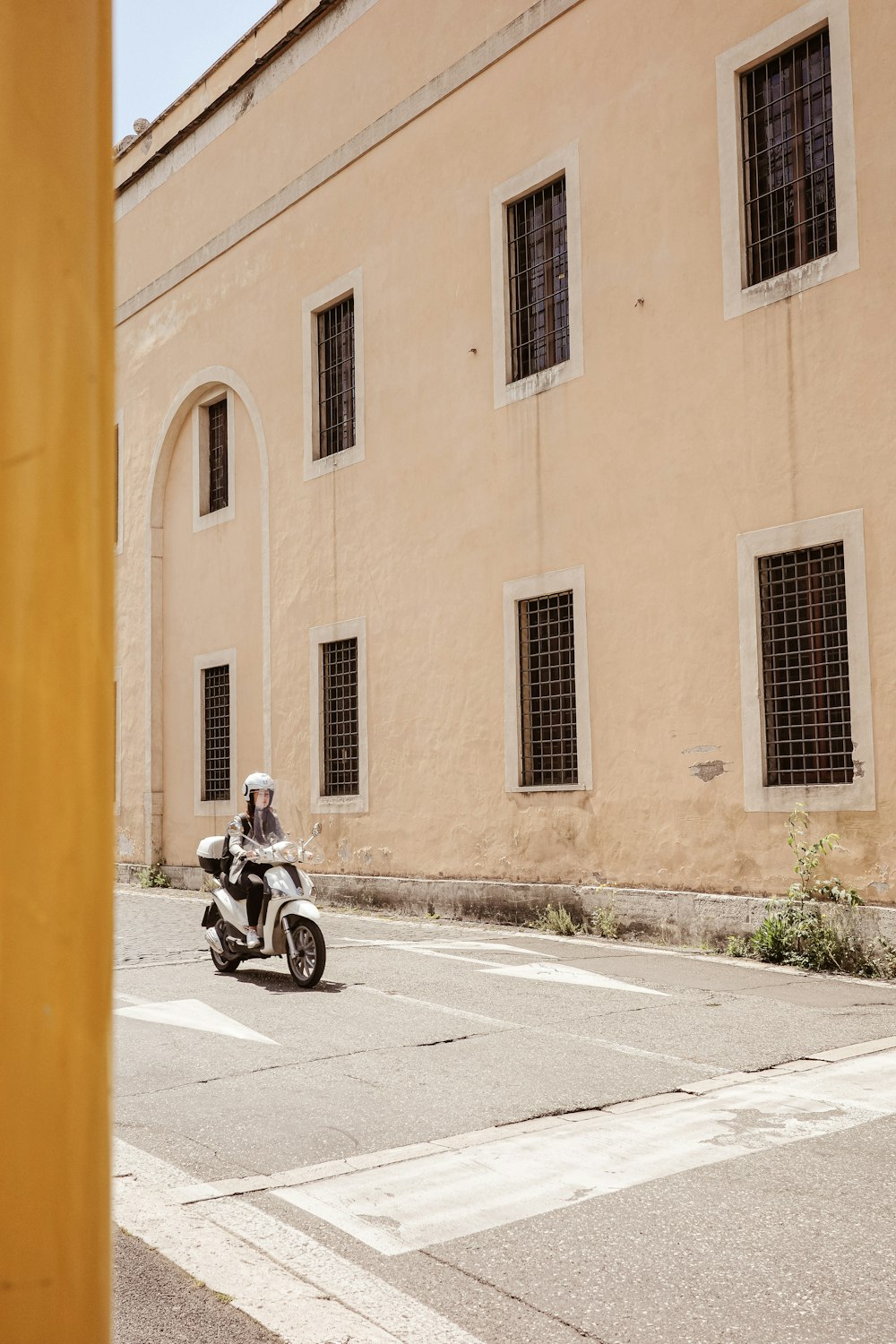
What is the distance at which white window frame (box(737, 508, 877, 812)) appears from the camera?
1098cm

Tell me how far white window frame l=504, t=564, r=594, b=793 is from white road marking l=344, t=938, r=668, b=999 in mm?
2271

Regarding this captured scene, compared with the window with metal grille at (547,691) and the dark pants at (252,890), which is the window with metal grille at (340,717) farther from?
the dark pants at (252,890)

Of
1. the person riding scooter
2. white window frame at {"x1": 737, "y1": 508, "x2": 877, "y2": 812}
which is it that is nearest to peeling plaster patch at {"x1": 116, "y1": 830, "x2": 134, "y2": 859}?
the person riding scooter

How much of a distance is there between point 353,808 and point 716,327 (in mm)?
7363

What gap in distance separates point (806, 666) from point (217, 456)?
38.5ft

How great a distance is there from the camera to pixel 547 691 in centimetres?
1438

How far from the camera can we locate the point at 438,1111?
19.8 feet

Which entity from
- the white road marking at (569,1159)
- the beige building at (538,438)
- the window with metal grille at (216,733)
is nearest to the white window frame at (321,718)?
the beige building at (538,438)

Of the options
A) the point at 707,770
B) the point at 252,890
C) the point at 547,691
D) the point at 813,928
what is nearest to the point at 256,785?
the point at 252,890

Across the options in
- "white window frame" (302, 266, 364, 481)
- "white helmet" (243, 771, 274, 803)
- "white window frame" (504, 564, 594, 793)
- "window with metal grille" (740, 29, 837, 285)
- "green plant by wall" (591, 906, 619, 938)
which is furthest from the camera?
"white window frame" (302, 266, 364, 481)

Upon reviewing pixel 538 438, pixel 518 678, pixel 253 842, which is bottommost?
pixel 253 842

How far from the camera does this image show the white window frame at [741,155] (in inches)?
447

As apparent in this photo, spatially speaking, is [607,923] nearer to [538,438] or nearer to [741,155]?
[538,438]

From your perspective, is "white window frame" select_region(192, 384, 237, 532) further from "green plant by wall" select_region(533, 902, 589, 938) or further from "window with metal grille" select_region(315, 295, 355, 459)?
"green plant by wall" select_region(533, 902, 589, 938)
